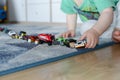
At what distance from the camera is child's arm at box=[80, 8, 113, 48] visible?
26.5 inches

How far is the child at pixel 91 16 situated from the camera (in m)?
0.69

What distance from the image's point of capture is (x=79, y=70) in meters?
0.50

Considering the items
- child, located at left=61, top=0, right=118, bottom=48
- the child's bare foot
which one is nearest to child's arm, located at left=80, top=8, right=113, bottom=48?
child, located at left=61, top=0, right=118, bottom=48

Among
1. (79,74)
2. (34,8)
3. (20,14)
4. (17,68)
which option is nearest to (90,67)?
(79,74)

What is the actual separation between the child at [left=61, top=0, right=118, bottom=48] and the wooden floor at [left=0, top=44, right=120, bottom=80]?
0.07 meters

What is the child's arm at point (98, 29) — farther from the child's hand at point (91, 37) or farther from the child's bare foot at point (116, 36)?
the child's bare foot at point (116, 36)

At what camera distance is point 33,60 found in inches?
22.6

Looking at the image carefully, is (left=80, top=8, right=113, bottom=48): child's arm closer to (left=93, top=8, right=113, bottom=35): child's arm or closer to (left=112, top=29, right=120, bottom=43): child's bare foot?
(left=93, top=8, right=113, bottom=35): child's arm

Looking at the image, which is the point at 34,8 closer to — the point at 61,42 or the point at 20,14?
the point at 20,14

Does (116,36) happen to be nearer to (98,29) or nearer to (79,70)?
(98,29)

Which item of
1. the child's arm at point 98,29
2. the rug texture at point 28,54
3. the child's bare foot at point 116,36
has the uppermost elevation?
the child's arm at point 98,29

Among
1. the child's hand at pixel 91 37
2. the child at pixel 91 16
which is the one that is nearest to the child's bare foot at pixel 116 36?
the child at pixel 91 16

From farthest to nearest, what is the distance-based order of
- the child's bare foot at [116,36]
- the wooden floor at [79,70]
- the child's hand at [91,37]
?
the child's bare foot at [116,36], the child's hand at [91,37], the wooden floor at [79,70]

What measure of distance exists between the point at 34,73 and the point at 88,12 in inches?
19.7
